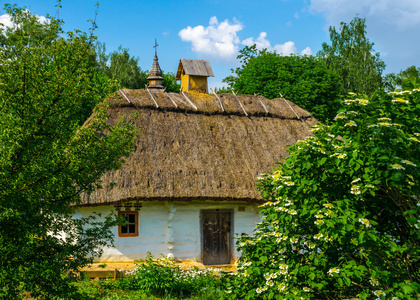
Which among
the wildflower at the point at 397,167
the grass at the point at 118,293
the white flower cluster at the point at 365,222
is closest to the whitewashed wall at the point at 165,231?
the grass at the point at 118,293

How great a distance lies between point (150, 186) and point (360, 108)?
28.8 ft

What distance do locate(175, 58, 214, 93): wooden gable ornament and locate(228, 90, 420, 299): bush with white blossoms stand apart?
14.1 metres

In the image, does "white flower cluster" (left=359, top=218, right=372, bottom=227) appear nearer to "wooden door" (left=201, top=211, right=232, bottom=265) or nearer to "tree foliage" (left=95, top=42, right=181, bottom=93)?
"wooden door" (left=201, top=211, right=232, bottom=265)

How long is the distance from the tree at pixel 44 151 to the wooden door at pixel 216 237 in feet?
28.8

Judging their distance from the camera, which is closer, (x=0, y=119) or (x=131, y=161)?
(x=0, y=119)

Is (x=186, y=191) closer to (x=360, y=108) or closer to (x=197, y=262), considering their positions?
(x=197, y=262)

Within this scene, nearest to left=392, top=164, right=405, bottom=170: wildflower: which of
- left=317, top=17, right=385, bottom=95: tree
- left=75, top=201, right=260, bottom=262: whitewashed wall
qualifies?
left=75, top=201, right=260, bottom=262: whitewashed wall

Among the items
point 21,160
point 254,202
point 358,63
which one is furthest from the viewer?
point 358,63

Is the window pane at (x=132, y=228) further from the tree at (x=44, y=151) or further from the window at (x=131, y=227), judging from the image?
the tree at (x=44, y=151)

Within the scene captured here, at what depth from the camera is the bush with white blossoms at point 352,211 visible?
14.7 ft

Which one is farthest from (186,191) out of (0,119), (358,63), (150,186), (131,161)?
(358,63)

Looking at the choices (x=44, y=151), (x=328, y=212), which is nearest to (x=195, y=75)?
(x=44, y=151)

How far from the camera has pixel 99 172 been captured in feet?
16.6

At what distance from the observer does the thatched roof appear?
42.0 feet
